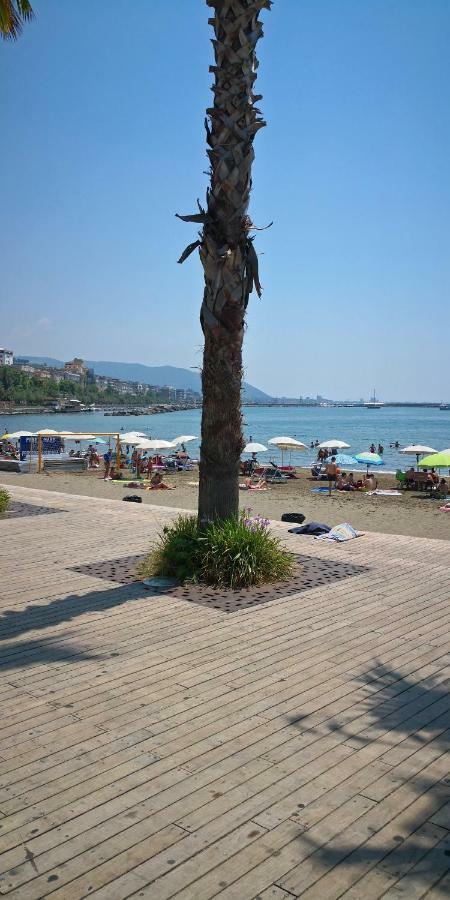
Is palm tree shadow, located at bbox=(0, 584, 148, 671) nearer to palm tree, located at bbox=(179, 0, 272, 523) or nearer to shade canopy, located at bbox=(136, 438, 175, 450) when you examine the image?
palm tree, located at bbox=(179, 0, 272, 523)

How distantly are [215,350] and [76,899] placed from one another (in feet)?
20.3

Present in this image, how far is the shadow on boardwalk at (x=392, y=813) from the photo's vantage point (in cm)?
284

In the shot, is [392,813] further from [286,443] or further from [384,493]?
[286,443]

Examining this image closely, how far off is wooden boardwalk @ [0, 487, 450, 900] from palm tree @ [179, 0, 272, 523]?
2451mm

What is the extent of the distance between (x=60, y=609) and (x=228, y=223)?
4777 millimetres

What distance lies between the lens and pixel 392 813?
3.31 m

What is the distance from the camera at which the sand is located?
17.0 m

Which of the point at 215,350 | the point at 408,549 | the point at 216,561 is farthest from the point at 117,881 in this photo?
the point at 408,549

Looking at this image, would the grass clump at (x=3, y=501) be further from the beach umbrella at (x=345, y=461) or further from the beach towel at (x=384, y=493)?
the beach umbrella at (x=345, y=461)

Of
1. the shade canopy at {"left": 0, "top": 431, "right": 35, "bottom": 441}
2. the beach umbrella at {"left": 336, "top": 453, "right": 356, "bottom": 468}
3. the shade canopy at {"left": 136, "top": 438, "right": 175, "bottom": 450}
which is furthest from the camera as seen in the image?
the shade canopy at {"left": 136, "top": 438, "right": 175, "bottom": 450}

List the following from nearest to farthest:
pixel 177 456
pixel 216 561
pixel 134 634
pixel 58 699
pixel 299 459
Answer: pixel 58 699
pixel 134 634
pixel 216 561
pixel 177 456
pixel 299 459

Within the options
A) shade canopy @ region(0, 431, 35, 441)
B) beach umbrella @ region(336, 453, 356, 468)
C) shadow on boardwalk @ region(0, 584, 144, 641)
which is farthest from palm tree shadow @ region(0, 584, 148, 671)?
shade canopy @ region(0, 431, 35, 441)

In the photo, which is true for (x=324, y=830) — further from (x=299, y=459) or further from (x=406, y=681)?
(x=299, y=459)

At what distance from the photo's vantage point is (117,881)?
2.80 meters
